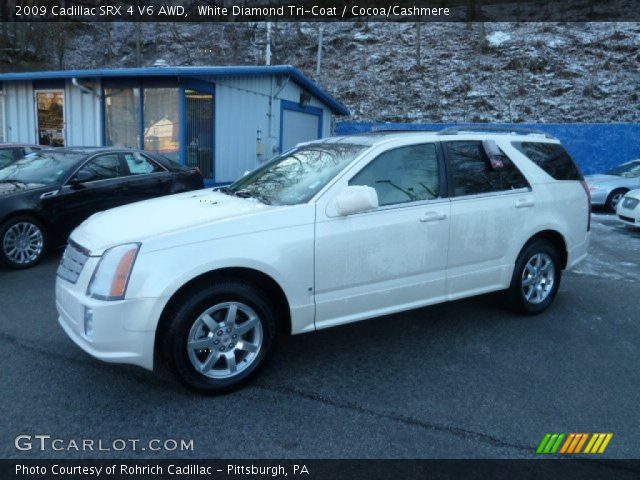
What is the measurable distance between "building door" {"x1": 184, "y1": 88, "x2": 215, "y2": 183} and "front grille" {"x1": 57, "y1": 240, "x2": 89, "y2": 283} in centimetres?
942

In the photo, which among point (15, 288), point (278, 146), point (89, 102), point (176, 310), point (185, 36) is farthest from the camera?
point (185, 36)

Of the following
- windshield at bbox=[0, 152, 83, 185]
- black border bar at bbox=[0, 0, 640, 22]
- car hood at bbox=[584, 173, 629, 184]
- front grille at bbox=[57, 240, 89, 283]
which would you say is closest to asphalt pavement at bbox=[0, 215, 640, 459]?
front grille at bbox=[57, 240, 89, 283]

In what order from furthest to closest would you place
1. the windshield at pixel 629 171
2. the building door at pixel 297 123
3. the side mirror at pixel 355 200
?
1. the building door at pixel 297 123
2. the windshield at pixel 629 171
3. the side mirror at pixel 355 200

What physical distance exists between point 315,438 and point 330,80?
1179 inches

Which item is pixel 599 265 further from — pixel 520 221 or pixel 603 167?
pixel 603 167

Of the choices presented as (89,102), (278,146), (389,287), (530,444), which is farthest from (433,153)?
(89,102)

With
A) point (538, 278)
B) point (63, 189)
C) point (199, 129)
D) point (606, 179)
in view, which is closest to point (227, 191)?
point (538, 278)

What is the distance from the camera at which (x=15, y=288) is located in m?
6.10

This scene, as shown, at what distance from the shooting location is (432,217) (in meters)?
4.36

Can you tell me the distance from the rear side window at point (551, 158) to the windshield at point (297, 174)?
1864 mm

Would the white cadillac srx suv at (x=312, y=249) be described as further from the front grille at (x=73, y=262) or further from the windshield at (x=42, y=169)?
the windshield at (x=42, y=169)

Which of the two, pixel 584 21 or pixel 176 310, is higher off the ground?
pixel 584 21

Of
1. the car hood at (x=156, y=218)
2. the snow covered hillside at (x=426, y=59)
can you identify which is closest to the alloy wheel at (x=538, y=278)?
the car hood at (x=156, y=218)

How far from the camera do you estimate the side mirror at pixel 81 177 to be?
296 inches
